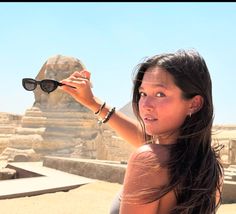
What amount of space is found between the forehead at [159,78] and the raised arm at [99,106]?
641 millimetres

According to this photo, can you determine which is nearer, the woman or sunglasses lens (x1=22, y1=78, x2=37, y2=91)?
the woman

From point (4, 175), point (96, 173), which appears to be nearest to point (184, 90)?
point (96, 173)

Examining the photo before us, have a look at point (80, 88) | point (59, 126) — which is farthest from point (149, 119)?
point (59, 126)

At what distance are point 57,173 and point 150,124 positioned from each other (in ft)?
23.9

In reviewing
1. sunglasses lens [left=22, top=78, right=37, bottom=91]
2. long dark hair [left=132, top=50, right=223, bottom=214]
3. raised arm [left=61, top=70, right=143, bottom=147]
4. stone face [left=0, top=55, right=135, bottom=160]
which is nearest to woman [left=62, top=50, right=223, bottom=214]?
long dark hair [left=132, top=50, right=223, bottom=214]

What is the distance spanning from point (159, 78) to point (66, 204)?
479 centimetres

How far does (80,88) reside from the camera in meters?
1.91

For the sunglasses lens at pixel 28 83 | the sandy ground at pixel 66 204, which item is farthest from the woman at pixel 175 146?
the sandy ground at pixel 66 204

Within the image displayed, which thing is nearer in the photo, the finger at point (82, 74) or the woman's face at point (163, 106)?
the woman's face at point (163, 106)

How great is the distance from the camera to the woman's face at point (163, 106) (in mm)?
1180

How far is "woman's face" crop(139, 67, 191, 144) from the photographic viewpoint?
1.18 meters

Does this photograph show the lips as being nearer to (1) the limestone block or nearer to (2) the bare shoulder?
(2) the bare shoulder

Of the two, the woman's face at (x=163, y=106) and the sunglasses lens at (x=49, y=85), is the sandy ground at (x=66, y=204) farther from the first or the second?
the woman's face at (x=163, y=106)

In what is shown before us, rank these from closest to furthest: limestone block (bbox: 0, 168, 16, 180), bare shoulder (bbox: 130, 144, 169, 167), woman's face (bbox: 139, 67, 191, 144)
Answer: bare shoulder (bbox: 130, 144, 169, 167) → woman's face (bbox: 139, 67, 191, 144) → limestone block (bbox: 0, 168, 16, 180)
